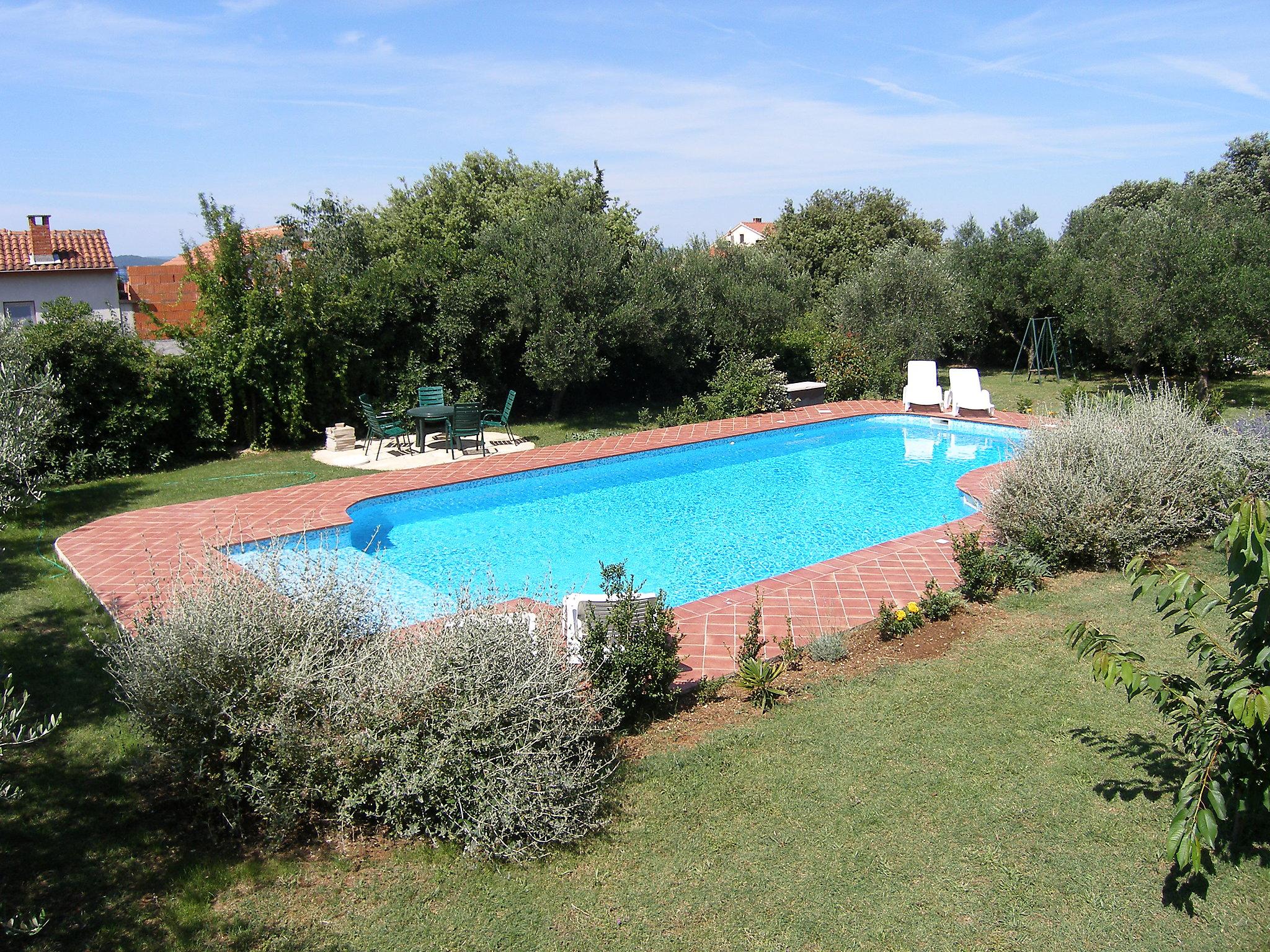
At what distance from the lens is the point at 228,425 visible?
13.3 meters

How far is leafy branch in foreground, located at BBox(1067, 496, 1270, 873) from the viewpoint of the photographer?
284cm

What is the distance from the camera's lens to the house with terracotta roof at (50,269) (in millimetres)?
25688

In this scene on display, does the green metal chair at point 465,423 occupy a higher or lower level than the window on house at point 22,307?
lower

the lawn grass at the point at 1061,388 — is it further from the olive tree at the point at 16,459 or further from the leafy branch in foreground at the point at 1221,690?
the olive tree at the point at 16,459

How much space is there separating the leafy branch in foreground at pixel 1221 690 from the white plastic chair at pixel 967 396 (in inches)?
510

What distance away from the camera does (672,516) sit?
442 inches

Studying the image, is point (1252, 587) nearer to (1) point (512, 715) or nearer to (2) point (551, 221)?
(1) point (512, 715)

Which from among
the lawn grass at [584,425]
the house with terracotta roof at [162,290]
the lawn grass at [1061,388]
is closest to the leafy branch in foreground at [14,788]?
the lawn grass at [584,425]

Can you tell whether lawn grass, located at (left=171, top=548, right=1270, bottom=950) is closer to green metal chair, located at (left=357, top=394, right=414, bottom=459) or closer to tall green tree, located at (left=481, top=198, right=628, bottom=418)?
green metal chair, located at (left=357, top=394, right=414, bottom=459)

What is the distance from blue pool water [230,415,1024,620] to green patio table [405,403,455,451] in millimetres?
1842

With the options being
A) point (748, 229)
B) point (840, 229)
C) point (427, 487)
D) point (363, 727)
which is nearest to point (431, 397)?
point (427, 487)

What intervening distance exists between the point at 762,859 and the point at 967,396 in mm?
14112

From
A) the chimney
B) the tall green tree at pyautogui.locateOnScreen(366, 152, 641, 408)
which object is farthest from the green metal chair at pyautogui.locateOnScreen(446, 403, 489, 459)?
the chimney

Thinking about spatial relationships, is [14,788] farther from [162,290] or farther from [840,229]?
[840,229]
